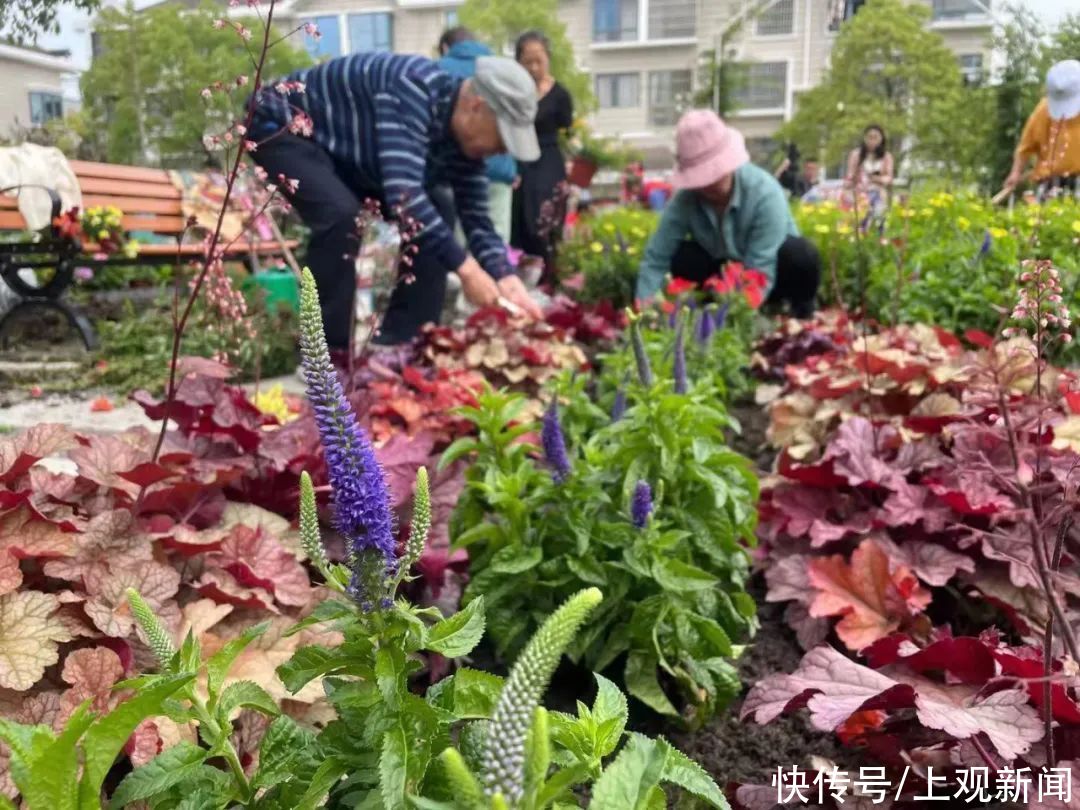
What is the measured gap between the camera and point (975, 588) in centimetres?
216

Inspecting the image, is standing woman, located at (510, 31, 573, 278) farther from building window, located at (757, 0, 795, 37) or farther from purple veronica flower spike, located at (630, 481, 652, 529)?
building window, located at (757, 0, 795, 37)

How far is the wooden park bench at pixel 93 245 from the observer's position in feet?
15.6

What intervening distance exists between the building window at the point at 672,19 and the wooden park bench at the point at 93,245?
21279 mm

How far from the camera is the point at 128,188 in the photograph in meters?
6.11

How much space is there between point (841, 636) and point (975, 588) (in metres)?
0.45

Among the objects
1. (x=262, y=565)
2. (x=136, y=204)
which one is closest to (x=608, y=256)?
(x=136, y=204)

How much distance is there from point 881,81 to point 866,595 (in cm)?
2226

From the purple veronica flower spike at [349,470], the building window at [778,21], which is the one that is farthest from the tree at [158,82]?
the building window at [778,21]

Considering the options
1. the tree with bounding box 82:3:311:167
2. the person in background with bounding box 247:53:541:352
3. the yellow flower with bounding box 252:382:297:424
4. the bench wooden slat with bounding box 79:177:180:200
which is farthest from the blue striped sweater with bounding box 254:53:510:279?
the bench wooden slat with bounding box 79:177:180:200

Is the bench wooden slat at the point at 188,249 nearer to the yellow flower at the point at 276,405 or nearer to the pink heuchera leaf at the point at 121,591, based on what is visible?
the yellow flower at the point at 276,405

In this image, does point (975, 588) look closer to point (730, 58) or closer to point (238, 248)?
point (238, 248)

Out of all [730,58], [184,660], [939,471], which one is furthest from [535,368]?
[730,58]

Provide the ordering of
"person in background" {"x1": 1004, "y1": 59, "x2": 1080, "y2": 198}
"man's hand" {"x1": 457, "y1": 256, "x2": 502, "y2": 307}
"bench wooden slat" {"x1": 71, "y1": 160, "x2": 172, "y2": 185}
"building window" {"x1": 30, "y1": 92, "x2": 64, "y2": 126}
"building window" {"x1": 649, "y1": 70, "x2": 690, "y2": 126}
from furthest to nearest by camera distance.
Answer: "building window" {"x1": 649, "y1": 70, "x2": 690, "y2": 126}, "bench wooden slat" {"x1": 71, "y1": 160, "x2": 172, "y2": 185}, "man's hand" {"x1": 457, "y1": 256, "x2": 502, "y2": 307}, "building window" {"x1": 30, "y1": 92, "x2": 64, "y2": 126}, "person in background" {"x1": 1004, "y1": 59, "x2": 1080, "y2": 198}

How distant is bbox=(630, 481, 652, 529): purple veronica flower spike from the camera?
1.75 metres
